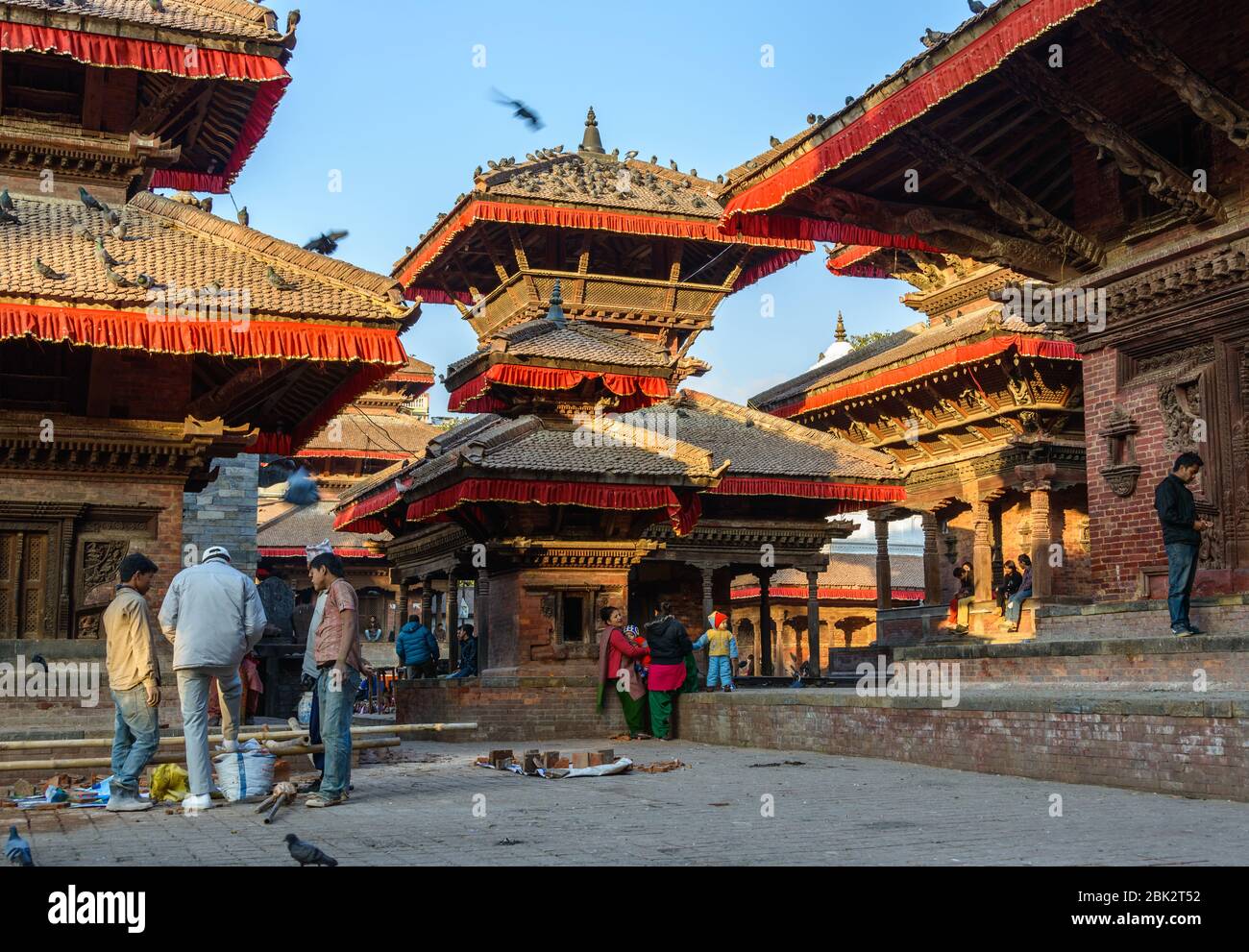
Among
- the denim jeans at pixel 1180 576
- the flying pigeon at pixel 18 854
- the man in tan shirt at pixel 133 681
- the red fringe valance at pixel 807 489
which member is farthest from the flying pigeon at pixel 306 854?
the red fringe valance at pixel 807 489

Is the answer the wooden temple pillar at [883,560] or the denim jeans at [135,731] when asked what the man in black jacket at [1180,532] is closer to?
the denim jeans at [135,731]

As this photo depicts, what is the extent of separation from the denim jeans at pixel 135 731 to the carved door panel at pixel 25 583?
6.31 metres

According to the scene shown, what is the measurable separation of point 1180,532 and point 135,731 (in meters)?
8.40

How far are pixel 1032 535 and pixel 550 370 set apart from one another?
1267 centimetres

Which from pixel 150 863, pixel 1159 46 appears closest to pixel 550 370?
pixel 1159 46

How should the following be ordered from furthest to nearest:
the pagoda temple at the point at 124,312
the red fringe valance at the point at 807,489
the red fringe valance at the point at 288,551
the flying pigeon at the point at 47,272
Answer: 1. the red fringe valance at the point at 288,551
2. the red fringe valance at the point at 807,489
3. the pagoda temple at the point at 124,312
4. the flying pigeon at the point at 47,272

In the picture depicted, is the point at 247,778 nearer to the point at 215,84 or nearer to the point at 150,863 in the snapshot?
the point at 150,863

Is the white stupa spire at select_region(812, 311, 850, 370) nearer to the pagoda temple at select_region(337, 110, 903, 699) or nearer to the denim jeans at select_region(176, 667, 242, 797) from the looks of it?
the pagoda temple at select_region(337, 110, 903, 699)

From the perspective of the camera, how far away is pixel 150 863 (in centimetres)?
643

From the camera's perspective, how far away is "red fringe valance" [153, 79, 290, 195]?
18047 mm

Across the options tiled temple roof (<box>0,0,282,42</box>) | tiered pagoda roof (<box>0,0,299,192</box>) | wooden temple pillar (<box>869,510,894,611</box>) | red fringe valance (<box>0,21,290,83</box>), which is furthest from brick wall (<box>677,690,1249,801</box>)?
wooden temple pillar (<box>869,510,894,611</box>)

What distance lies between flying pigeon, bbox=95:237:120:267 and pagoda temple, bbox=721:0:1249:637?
304 inches

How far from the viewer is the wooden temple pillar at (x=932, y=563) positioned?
31859 mm

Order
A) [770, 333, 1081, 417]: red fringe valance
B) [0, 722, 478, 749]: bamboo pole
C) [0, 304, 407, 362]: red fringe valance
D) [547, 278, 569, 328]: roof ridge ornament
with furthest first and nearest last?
[770, 333, 1081, 417]: red fringe valance → [547, 278, 569, 328]: roof ridge ornament → [0, 304, 407, 362]: red fringe valance → [0, 722, 478, 749]: bamboo pole
